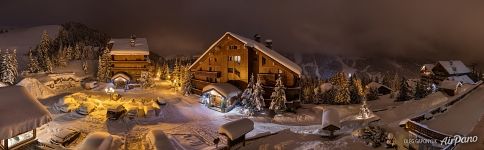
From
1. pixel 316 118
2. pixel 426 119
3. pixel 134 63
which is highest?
pixel 134 63

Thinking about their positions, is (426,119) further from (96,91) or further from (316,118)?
(96,91)

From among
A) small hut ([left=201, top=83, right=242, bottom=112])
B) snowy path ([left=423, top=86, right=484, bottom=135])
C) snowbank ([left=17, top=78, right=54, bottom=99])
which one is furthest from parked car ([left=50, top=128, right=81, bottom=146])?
snowy path ([left=423, top=86, right=484, bottom=135])

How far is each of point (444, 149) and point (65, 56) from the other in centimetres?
A: 8848

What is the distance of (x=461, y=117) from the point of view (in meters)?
19.9

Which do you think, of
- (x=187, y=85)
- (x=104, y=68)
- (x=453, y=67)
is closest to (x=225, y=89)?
(x=187, y=85)

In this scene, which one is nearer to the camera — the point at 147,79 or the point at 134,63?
the point at 147,79

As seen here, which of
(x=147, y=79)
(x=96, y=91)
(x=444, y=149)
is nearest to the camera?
(x=444, y=149)

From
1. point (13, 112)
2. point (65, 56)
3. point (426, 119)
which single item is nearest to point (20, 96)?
point (13, 112)

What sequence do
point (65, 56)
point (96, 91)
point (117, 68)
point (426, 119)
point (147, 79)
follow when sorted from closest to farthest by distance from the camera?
point (426, 119) < point (96, 91) < point (147, 79) < point (117, 68) < point (65, 56)

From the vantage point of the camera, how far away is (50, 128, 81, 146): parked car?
3112cm

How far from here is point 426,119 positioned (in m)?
23.6

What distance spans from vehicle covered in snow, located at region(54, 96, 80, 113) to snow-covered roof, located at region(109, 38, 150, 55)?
2209cm

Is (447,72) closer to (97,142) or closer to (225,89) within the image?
(225,89)

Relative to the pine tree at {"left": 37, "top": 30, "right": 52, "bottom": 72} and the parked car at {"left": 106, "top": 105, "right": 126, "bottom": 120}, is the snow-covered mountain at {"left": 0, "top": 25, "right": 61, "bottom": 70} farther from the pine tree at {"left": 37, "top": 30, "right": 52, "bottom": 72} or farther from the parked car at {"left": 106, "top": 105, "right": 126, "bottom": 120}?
the parked car at {"left": 106, "top": 105, "right": 126, "bottom": 120}
